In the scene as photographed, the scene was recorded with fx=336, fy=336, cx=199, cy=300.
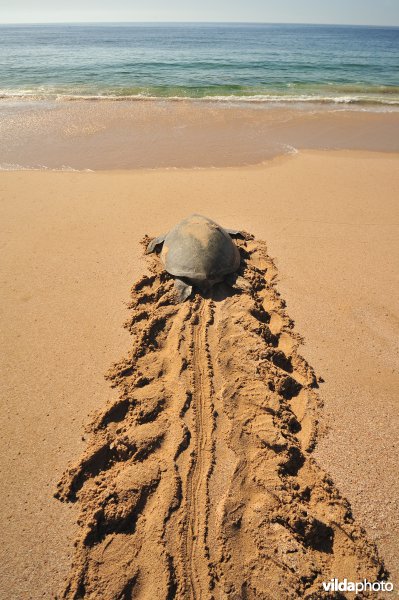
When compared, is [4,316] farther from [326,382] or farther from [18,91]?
[18,91]

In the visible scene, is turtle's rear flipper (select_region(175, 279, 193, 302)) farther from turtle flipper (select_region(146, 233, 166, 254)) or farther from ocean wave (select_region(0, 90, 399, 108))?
ocean wave (select_region(0, 90, 399, 108))

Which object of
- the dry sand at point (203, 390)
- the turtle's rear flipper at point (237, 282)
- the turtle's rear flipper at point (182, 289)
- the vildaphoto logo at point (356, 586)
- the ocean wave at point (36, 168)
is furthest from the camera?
the ocean wave at point (36, 168)

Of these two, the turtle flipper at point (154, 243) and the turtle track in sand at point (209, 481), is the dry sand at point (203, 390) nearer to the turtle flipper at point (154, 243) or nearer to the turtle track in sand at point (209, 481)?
the turtle track in sand at point (209, 481)

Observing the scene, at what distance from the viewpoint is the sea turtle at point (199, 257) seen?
12.4 ft

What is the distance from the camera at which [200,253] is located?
3824 millimetres

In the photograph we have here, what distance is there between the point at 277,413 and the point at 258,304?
1367 millimetres

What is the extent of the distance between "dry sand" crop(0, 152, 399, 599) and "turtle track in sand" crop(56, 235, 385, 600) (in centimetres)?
1

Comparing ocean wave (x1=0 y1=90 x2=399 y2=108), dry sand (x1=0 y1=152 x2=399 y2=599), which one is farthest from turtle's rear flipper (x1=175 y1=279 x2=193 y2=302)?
ocean wave (x1=0 y1=90 x2=399 y2=108)

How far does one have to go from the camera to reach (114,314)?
385 cm

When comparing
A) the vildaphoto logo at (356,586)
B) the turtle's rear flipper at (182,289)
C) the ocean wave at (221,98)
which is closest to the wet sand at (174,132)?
the ocean wave at (221,98)

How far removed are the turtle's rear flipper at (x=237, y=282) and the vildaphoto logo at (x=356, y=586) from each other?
259 centimetres

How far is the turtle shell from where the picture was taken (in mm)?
3801

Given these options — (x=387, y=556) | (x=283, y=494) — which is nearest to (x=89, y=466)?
(x=283, y=494)

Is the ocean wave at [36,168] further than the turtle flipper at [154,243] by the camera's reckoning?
Yes
